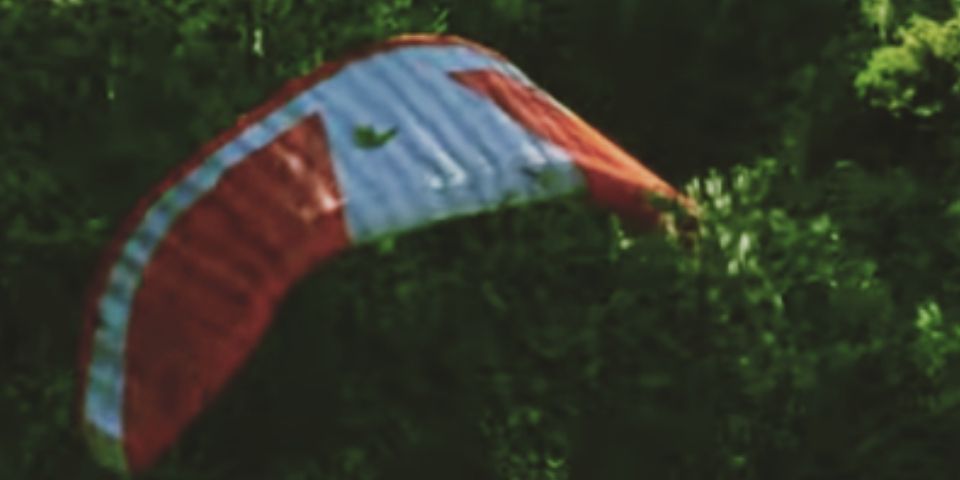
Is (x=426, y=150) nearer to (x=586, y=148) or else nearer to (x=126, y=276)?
(x=586, y=148)

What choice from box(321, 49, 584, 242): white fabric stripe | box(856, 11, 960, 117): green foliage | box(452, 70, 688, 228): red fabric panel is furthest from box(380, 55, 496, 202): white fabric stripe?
box(856, 11, 960, 117): green foliage

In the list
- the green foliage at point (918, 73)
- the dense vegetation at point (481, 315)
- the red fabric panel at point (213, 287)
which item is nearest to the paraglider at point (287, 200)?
the red fabric panel at point (213, 287)

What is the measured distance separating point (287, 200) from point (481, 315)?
0.74 metres

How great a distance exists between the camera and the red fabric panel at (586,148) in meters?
5.37

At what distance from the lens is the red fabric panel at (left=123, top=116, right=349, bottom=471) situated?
4.70 meters

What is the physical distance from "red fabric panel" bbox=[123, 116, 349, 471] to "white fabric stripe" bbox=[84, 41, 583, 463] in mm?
45

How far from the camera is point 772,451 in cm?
522

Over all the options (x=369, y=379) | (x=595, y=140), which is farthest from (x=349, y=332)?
(x=595, y=140)

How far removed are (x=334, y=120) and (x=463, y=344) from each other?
2.47 feet

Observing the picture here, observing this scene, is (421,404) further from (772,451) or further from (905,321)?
(905,321)

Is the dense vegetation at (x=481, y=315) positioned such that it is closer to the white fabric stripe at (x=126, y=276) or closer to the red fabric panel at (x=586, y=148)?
the red fabric panel at (x=586, y=148)

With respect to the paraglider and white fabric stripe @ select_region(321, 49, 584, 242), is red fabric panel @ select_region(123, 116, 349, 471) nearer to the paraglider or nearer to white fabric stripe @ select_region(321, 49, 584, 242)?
the paraglider

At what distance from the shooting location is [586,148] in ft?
17.9

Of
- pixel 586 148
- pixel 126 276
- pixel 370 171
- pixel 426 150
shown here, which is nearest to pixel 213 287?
pixel 126 276
